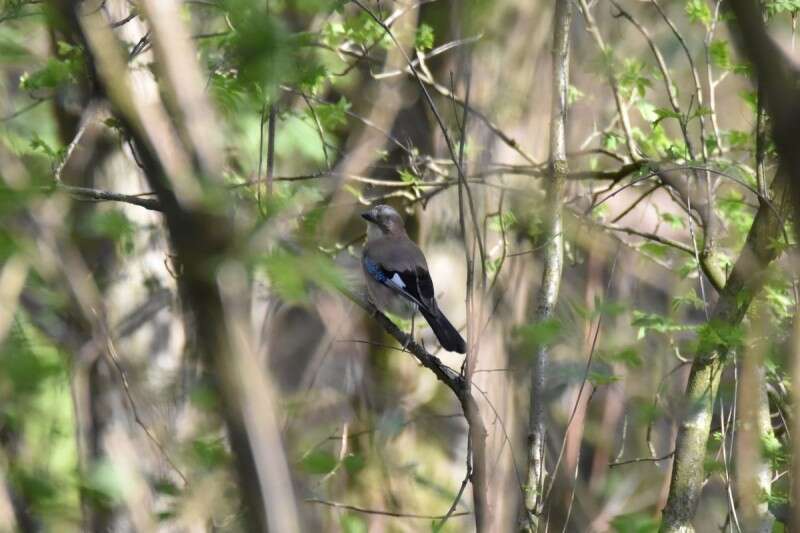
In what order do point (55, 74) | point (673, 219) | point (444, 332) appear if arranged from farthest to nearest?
point (673, 219) < point (444, 332) < point (55, 74)

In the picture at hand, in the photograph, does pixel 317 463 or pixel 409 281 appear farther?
pixel 409 281

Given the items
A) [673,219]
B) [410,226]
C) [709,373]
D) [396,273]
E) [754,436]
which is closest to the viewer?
[709,373]

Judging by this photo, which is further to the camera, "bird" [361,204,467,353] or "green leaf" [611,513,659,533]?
"bird" [361,204,467,353]

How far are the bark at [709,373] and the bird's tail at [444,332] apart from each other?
68.4 inches

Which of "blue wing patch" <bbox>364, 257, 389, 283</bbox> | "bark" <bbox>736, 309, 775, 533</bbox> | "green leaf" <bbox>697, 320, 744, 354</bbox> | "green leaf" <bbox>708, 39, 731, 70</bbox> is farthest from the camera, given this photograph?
"blue wing patch" <bbox>364, 257, 389, 283</bbox>

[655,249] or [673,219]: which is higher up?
[673,219]

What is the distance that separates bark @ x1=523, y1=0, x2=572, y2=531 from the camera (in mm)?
4320

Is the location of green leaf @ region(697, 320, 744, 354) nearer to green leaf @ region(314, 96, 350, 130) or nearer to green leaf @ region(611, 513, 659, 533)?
green leaf @ region(611, 513, 659, 533)

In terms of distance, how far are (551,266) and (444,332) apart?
1.62 meters

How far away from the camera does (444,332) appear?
6320 mm

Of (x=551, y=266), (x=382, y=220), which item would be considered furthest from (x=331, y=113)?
(x=551, y=266)

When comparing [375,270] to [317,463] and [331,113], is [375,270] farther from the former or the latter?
[317,463]

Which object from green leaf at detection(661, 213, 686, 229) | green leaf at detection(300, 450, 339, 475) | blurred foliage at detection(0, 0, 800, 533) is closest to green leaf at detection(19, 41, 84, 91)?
blurred foliage at detection(0, 0, 800, 533)

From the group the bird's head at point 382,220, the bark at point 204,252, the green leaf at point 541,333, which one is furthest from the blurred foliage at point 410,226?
the bark at point 204,252
